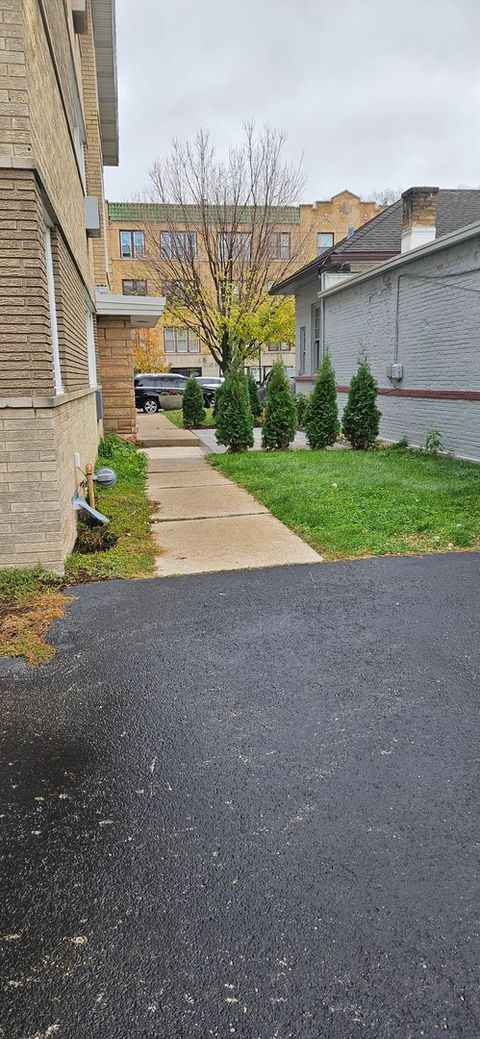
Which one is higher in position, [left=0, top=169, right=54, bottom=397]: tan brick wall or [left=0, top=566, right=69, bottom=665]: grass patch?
[left=0, top=169, right=54, bottom=397]: tan brick wall

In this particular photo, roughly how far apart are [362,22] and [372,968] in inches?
577

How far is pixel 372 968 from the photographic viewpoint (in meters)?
1.65

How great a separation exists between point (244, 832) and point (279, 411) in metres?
10.8

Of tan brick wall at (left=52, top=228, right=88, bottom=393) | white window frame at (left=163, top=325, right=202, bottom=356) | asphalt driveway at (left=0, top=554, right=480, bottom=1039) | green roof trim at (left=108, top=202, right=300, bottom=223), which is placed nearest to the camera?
asphalt driveway at (left=0, top=554, right=480, bottom=1039)

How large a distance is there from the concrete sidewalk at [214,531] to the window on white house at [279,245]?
14.4m

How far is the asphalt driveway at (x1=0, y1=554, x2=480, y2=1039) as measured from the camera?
5.18 ft

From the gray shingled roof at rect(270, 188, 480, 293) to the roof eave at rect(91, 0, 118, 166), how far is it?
236 inches

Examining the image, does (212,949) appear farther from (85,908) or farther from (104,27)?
(104,27)

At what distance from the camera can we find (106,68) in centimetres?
1414

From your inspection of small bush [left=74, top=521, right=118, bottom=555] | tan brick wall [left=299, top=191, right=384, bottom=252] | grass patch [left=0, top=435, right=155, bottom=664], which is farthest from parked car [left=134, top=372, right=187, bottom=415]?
small bush [left=74, top=521, right=118, bottom=555]

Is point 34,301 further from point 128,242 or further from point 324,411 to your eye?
point 128,242

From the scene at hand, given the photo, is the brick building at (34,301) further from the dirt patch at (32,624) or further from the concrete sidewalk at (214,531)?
the concrete sidewalk at (214,531)

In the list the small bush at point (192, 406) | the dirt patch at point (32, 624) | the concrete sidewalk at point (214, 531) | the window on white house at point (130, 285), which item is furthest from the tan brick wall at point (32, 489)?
the window on white house at point (130, 285)

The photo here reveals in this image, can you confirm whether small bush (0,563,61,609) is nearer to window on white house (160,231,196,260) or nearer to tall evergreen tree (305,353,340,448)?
tall evergreen tree (305,353,340,448)
